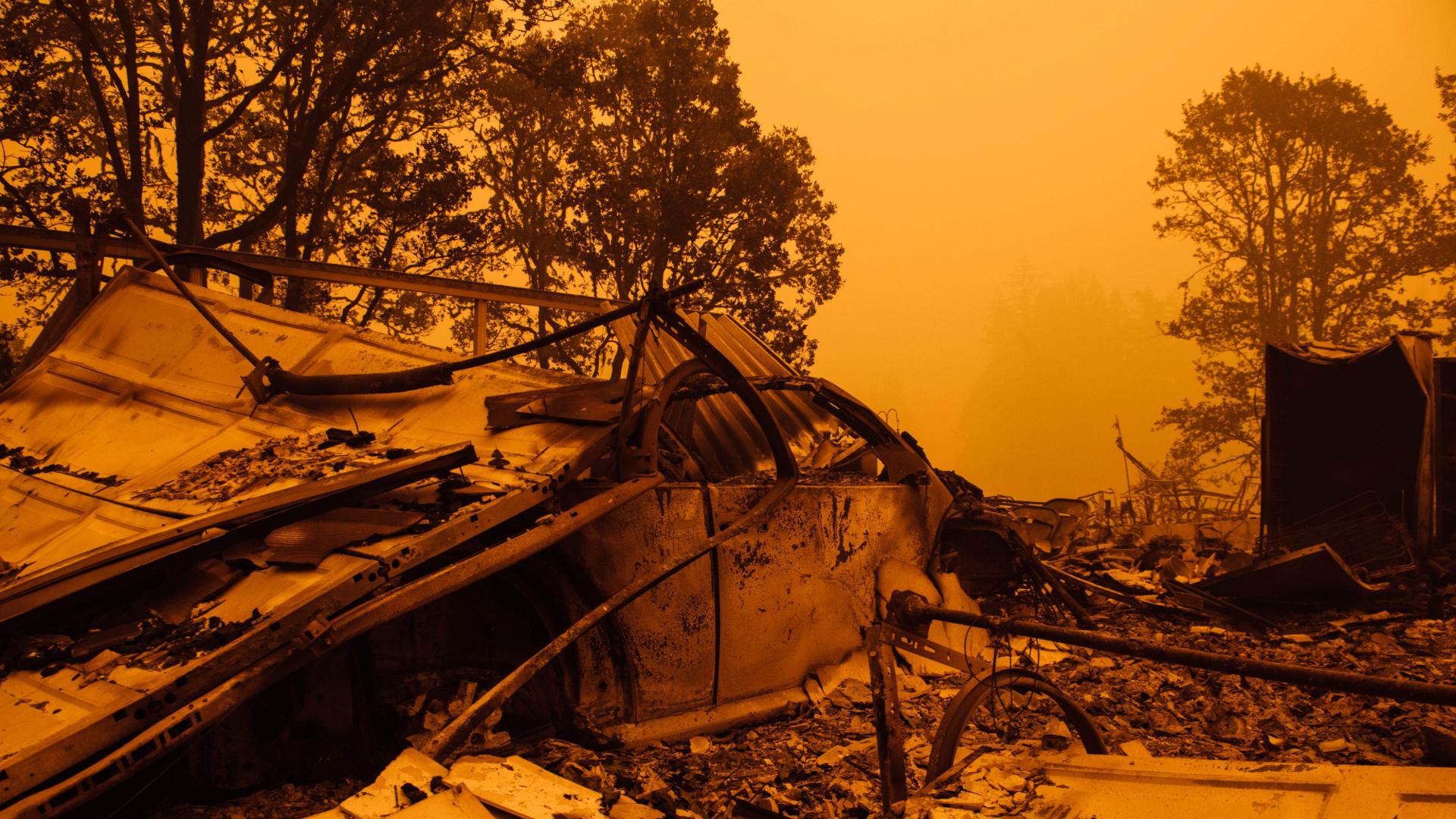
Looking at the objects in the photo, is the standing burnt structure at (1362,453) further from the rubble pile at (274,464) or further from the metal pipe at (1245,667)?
the rubble pile at (274,464)

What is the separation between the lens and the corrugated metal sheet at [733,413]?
6090 mm

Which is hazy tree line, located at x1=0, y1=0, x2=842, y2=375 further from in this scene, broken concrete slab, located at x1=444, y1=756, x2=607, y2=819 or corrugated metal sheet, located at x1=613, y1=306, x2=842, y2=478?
broken concrete slab, located at x1=444, y1=756, x2=607, y2=819

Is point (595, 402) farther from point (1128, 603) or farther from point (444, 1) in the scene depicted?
point (444, 1)

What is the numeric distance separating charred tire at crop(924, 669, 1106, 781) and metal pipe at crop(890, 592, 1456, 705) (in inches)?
9.4

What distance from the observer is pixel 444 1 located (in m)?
12.8

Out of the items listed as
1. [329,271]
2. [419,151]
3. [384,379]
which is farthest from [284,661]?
[419,151]

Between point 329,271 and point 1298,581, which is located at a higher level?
point 329,271

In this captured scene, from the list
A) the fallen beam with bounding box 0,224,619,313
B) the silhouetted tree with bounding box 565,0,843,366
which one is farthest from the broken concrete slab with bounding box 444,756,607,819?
the silhouetted tree with bounding box 565,0,843,366

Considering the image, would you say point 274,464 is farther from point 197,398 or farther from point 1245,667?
point 1245,667

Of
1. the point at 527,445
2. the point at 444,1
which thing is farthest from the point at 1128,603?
the point at 444,1

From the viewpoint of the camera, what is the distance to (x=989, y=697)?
303cm

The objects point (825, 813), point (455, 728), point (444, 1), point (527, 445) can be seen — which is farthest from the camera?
point (444, 1)

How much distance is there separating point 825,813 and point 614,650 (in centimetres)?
122

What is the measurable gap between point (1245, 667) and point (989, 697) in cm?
92
